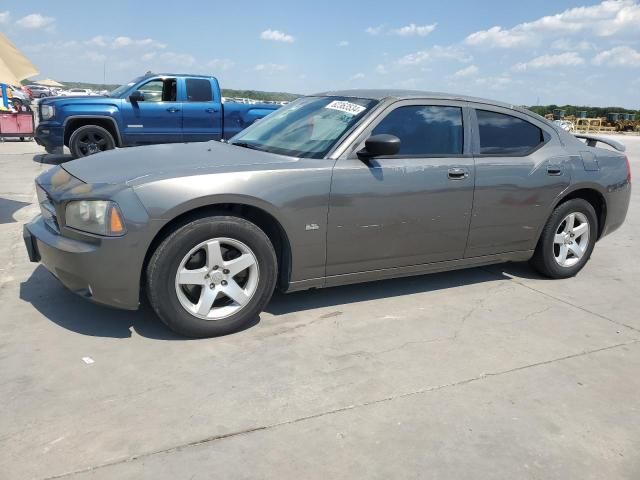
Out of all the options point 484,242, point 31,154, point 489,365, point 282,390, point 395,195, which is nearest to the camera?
point 282,390

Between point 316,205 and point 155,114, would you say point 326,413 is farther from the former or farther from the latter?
point 155,114

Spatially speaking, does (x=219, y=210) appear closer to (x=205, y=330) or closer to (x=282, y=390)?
(x=205, y=330)

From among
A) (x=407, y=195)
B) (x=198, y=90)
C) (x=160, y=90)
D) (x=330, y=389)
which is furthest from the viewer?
(x=198, y=90)

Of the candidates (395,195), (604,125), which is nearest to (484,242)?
(395,195)

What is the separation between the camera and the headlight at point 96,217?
314cm

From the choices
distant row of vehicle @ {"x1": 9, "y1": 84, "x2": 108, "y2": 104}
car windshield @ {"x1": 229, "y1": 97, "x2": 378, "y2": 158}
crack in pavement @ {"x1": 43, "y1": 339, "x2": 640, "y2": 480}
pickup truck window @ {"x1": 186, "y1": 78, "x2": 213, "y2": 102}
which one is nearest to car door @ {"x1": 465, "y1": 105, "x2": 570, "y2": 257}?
car windshield @ {"x1": 229, "y1": 97, "x2": 378, "y2": 158}

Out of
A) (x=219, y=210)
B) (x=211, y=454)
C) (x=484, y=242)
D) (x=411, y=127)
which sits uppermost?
(x=411, y=127)

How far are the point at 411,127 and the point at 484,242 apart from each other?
3.68 ft

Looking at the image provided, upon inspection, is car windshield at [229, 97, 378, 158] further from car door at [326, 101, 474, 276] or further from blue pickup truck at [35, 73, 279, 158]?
blue pickup truck at [35, 73, 279, 158]

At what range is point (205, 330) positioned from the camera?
3.45m

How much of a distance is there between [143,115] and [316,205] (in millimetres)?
8652

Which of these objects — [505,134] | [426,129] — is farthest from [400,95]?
[505,134]

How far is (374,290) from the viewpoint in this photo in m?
4.52

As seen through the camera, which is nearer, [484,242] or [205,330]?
[205,330]
